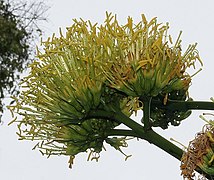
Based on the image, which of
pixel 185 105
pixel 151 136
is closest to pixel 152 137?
pixel 151 136

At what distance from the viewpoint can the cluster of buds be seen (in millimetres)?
1222

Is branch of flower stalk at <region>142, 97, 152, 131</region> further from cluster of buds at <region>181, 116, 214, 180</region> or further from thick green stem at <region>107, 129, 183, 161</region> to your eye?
cluster of buds at <region>181, 116, 214, 180</region>

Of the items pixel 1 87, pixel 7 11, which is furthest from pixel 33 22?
pixel 1 87

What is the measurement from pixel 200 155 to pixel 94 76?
0.26 meters

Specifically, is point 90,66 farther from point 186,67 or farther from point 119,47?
point 186,67

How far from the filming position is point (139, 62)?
4.33 feet

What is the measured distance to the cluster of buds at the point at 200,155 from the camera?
4.01 feet

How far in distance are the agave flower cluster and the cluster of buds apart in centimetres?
15

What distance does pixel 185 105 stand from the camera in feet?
4.70

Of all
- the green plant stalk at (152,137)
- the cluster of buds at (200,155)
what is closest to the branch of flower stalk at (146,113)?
the green plant stalk at (152,137)

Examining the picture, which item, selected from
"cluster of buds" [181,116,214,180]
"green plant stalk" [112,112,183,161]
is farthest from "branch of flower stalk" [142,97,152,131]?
"cluster of buds" [181,116,214,180]

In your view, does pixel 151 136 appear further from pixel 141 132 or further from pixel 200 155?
pixel 200 155

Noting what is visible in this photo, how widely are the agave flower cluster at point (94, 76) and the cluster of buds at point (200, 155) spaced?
15cm

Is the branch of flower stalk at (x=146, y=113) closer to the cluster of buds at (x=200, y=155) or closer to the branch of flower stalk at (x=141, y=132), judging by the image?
the branch of flower stalk at (x=141, y=132)
